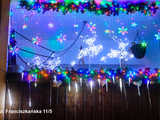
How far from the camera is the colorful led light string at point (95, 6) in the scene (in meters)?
3.64

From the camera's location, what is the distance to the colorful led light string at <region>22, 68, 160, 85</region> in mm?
3361

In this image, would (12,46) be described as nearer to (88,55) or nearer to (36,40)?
(36,40)

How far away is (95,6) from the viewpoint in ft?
12.0

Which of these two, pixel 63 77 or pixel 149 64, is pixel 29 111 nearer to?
pixel 63 77

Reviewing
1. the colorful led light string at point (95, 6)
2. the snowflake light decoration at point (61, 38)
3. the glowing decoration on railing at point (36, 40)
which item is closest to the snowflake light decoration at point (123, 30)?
the colorful led light string at point (95, 6)

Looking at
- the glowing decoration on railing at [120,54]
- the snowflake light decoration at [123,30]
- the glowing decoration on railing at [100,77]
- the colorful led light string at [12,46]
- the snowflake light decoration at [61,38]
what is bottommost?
the glowing decoration on railing at [100,77]

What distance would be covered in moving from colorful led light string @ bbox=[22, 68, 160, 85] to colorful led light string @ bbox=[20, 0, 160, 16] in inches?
47.4

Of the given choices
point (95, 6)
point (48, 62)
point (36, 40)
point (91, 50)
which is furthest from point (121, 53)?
point (36, 40)

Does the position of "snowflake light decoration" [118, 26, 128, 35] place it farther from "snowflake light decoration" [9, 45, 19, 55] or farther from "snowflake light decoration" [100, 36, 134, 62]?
"snowflake light decoration" [9, 45, 19, 55]

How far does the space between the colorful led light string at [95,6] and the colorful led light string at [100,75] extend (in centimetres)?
120

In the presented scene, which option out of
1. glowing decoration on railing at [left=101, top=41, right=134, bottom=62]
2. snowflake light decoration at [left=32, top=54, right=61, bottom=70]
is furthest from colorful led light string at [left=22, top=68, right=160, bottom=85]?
glowing decoration on railing at [left=101, top=41, right=134, bottom=62]

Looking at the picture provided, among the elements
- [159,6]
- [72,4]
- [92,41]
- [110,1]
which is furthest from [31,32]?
[159,6]

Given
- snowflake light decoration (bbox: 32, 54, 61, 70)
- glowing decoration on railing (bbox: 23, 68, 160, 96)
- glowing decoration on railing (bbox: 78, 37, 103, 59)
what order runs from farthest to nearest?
glowing decoration on railing (bbox: 78, 37, 103, 59) < snowflake light decoration (bbox: 32, 54, 61, 70) < glowing decoration on railing (bbox: 23, 68, 160, 96)

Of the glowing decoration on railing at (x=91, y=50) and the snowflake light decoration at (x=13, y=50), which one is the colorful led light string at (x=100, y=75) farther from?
the snowflake light decoration at (x=13, y=50)
